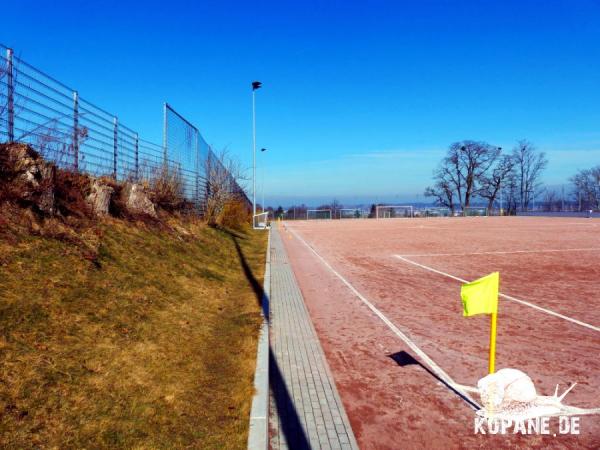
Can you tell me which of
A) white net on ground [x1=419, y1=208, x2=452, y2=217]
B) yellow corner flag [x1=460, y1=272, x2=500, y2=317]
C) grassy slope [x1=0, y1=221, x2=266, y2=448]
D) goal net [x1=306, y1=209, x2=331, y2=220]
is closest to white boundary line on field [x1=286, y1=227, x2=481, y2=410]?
yellow corner flag [x1=460, y1=272, x2=500, y2=317]

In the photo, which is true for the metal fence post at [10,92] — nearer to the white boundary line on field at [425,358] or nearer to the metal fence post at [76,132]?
the metal fence post at [76,132]

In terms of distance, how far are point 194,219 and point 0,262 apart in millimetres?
11724

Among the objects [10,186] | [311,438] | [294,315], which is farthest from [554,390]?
[10,186]

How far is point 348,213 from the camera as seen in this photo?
7469cm

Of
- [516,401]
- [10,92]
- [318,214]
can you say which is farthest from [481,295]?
[318,214]

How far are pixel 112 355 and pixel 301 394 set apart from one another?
2040mm

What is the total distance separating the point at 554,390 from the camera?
4.86m

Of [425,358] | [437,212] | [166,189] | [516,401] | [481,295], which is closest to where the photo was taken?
[481,295]

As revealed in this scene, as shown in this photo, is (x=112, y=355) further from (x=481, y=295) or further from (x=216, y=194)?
(x=216, y=194)

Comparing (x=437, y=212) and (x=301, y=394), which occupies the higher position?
(x=437, y=212)

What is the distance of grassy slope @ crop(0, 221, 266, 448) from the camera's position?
138 inches

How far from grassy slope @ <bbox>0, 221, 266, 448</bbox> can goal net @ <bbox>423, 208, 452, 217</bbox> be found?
7376cm

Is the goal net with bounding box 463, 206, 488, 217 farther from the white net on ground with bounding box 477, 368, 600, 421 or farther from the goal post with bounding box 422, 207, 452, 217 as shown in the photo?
the white net on ground with bounding box 477, 368, 600, 421

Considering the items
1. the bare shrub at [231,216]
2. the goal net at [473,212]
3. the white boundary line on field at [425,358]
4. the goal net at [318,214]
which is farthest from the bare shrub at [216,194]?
the goal net at [473,212]
